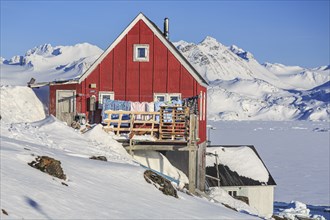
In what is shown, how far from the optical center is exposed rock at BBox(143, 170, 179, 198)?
16.9 metres

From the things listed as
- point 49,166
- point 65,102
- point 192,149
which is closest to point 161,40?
point 65,102

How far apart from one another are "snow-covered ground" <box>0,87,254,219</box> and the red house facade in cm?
1075

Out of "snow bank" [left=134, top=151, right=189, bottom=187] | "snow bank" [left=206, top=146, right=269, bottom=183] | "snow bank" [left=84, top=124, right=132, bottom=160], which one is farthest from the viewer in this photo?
"snow bank" [left=206, top=146, right=269, bottom=183]

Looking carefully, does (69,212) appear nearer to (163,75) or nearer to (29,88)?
(163,75)

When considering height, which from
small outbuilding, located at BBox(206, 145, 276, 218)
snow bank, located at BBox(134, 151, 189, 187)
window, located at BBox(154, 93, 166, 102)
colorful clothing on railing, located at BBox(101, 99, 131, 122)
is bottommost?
small outbuilding, located at BBox(206, 145, 276, 218)

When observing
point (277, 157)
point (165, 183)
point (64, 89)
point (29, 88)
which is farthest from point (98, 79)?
point (277, 157)

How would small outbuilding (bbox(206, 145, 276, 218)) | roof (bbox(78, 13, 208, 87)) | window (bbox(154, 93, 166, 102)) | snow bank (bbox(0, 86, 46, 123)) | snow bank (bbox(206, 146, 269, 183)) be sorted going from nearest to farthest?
snow bank (bbox(0, 86, 46, 123)) < roof (bbox(78, 13, 208, 87)) < window (bbox(154, 93, 166, 102)) < small outbuilding (bbox(206, 145, 276, 218)) < snow bank (bbox(206, 146, 269, 183))

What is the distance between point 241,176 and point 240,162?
1561mm

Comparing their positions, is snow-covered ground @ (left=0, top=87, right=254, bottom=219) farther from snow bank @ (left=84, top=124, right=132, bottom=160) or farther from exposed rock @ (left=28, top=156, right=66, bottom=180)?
snow bank @ (left=84, top=124, right=132, bottom=160)

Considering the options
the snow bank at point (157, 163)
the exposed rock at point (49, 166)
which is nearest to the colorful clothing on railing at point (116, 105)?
the snow bank at point (157, 163)

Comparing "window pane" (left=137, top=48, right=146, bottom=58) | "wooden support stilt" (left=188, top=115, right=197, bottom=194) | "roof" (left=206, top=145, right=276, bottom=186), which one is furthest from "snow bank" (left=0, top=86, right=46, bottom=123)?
"wooden support stilt" (left=188, top=115, right=197, bottom=194)

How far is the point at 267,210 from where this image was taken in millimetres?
36750

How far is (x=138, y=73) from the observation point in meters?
32.6

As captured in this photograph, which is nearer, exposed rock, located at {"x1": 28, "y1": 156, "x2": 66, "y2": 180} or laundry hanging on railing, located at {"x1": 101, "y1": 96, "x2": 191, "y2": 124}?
exposed rock, located at {"x1": 28, "y1": 156, "x2": 66, "y2": 180}
